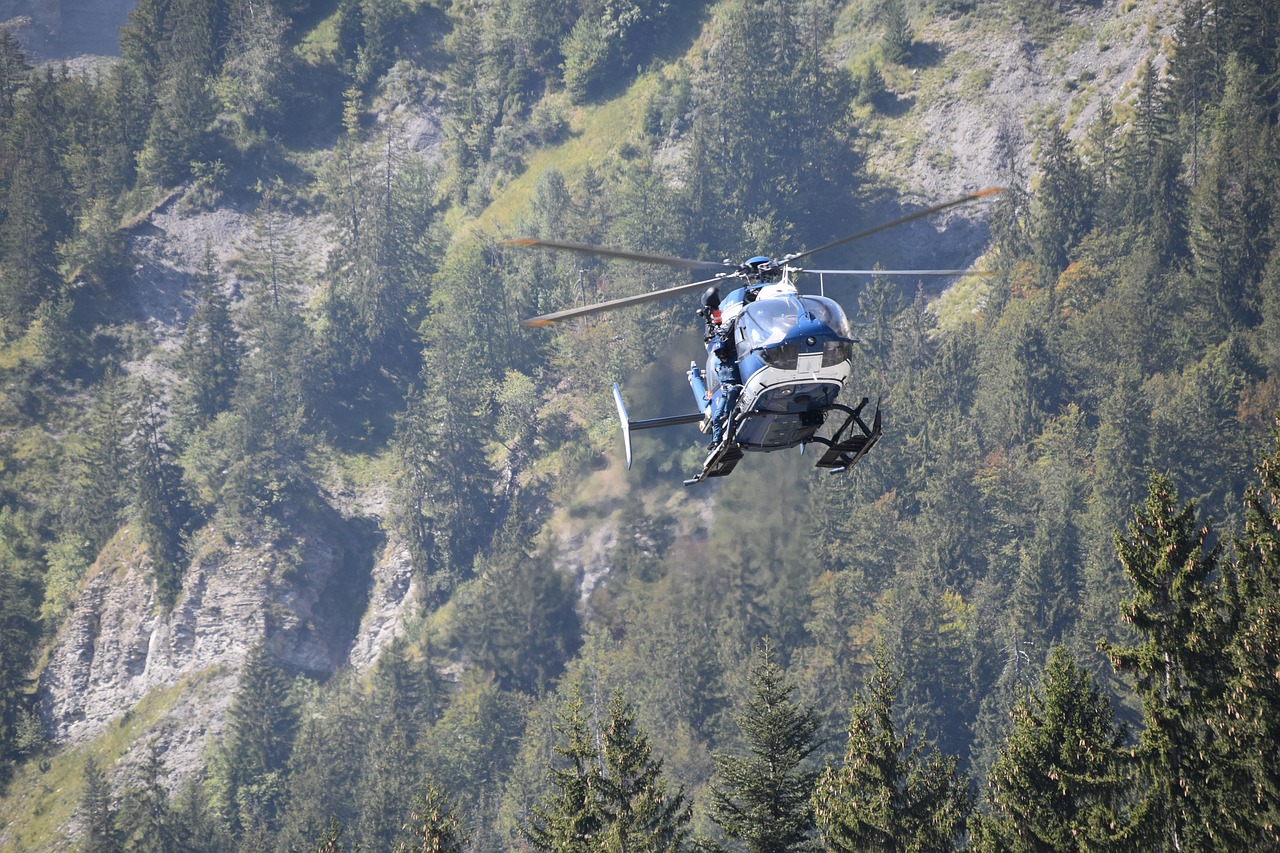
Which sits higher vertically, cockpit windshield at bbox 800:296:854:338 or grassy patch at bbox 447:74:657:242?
cockpit windshield at bbox 800:296:854:338

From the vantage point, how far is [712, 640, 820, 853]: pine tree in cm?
3669

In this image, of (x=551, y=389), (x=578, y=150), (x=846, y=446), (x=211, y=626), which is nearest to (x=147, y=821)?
(x=211, y=626)

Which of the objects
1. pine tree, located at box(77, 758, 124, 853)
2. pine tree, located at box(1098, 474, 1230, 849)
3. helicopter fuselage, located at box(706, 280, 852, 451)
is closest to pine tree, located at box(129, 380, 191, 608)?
pine tree, located at box(77, 758, 124, 853)

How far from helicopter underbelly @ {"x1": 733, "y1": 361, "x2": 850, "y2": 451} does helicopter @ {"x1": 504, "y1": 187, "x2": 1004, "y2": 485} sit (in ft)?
0.06

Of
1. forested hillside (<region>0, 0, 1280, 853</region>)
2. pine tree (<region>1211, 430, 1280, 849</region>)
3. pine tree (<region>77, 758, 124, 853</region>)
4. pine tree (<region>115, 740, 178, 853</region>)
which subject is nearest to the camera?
pine tree (<region>1211, 430, 1280, 849</region>)

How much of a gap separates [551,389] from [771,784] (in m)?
89.6

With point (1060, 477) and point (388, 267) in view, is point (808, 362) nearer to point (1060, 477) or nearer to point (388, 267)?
point (1060, 477)

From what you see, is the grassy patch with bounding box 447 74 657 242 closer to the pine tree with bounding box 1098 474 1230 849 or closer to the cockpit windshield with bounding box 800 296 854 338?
the cockpit windshield with bounding box 800 296 854 338

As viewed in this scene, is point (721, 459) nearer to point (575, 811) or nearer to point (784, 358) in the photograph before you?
point (784, 358)

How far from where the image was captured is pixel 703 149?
427 ft

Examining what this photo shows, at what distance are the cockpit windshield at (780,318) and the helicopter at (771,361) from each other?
19mm

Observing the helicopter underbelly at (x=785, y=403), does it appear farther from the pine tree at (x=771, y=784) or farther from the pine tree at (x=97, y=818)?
the pine tree at (x=97, y=818)

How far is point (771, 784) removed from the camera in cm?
3716

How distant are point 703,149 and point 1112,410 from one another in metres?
48.9
